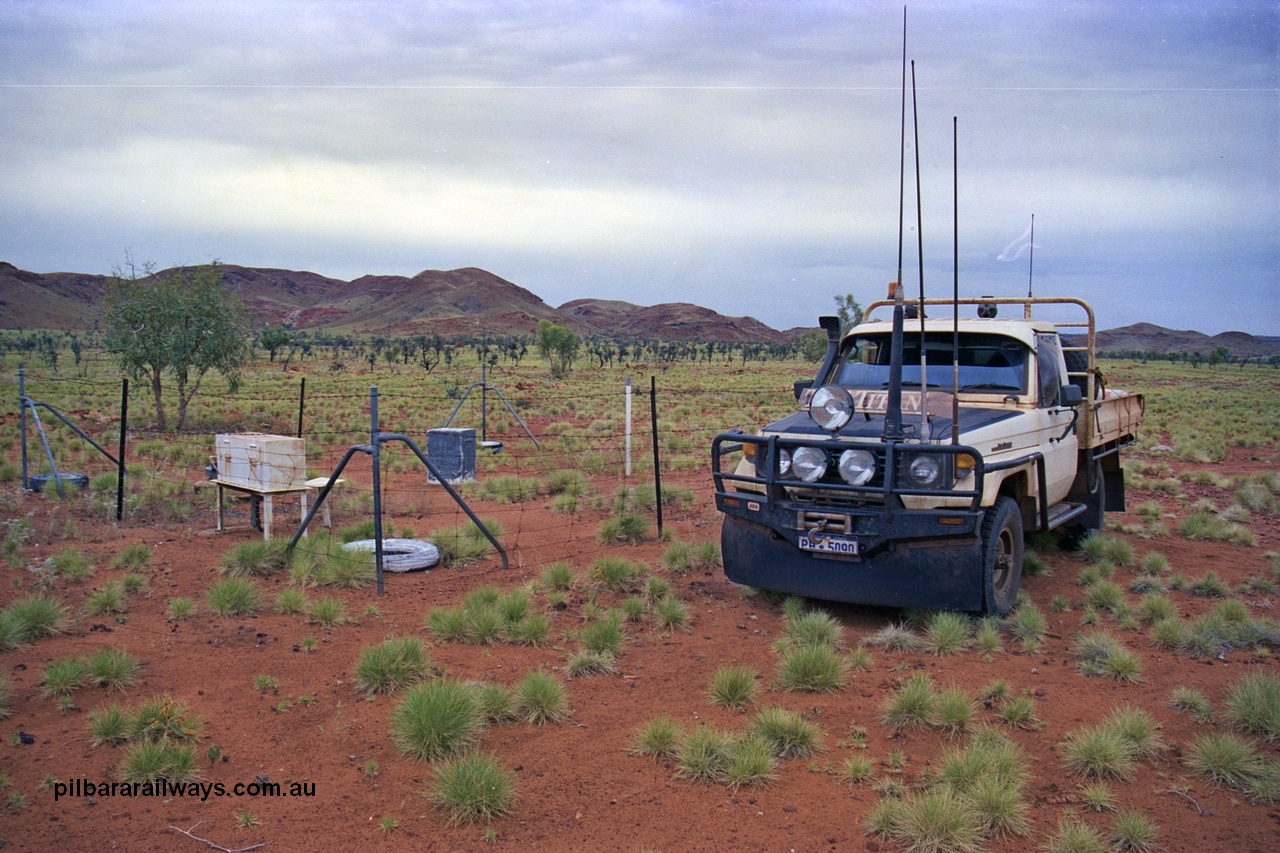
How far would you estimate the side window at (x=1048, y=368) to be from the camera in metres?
7.88

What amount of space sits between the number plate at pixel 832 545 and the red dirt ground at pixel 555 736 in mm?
745

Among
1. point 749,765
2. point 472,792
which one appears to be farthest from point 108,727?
point 749,765

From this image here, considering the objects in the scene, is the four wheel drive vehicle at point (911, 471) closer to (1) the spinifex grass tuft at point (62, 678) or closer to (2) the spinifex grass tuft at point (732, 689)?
(2) the spinifex grass tuft at point (732, 689)

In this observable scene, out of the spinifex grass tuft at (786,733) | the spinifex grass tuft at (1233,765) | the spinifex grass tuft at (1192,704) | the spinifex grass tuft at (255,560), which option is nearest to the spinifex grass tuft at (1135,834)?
the spinifex grass tuft at (1233,765)

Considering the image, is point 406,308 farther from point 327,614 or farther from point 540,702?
point 540,702

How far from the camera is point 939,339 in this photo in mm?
8172

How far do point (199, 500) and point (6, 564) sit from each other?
3.65 metres

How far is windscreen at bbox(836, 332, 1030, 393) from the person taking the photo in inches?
Answer: 308

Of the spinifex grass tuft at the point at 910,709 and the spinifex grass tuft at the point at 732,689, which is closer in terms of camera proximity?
the spinifex grass tuft at the point at 910,709

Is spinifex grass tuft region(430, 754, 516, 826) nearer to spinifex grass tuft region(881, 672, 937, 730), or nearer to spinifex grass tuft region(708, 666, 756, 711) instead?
spinifex grass tuft region(708, 666, 756, 711)

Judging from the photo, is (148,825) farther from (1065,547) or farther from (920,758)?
(1065,547)

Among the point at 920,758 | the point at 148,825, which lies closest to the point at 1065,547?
the point at 920,758

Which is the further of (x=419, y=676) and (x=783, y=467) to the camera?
(x=783, y=467)

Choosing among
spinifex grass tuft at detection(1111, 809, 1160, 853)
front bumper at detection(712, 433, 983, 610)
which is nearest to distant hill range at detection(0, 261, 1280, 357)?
front bumper at detection(712, 433, 983, 610)
